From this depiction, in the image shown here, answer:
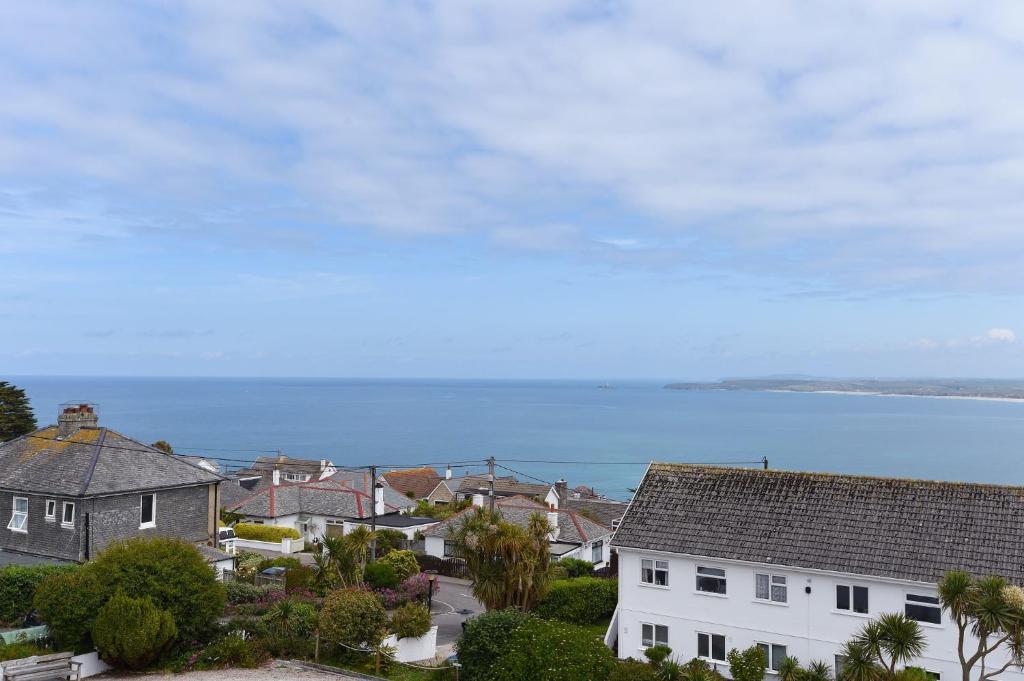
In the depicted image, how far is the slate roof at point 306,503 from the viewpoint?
180ft

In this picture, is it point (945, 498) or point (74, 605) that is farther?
point (945, 498)

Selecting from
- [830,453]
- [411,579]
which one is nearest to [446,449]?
[830,453]

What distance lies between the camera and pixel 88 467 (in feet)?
112

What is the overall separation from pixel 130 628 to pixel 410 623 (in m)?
8.36

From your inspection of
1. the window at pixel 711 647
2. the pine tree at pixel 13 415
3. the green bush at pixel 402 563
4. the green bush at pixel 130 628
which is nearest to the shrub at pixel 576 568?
the green bush at pixel 402 563

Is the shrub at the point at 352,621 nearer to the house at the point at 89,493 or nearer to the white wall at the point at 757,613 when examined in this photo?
the white wall at the point at 757,613

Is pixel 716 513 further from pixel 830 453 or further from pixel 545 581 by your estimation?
pixel 830 453

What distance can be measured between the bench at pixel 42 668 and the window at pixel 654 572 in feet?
57.9

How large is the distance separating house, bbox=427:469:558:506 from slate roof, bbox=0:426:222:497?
3907 cm

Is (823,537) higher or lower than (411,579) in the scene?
higher


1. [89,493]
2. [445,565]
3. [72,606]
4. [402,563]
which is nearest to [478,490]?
[445,565]

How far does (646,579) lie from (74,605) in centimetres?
1792

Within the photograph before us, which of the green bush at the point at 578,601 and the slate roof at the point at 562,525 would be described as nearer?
the green bush at the point at 578,601

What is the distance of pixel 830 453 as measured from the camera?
151500mm
